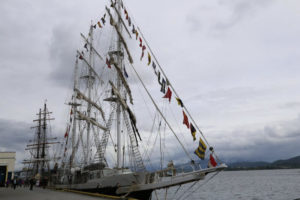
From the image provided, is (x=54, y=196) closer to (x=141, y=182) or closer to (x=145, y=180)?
(x=141, y=182)

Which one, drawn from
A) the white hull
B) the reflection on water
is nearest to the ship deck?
the white hull

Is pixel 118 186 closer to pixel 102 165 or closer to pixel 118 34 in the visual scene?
pixel 102 165

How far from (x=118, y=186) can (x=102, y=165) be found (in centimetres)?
659

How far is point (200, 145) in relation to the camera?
14633mm

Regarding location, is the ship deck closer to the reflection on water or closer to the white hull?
the white hull

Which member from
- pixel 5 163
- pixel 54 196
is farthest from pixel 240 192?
pixel 5 163

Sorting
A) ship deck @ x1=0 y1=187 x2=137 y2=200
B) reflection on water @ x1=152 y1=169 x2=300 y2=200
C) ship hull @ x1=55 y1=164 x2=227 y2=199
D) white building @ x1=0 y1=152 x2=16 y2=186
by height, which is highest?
white building @ x1=0 y1=152 x2=16 y2=186

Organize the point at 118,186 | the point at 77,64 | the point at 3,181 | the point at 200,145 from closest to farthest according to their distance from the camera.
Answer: the point at 200,145 < the point at 118,186 < the point at 3,181 < the point at 77,64

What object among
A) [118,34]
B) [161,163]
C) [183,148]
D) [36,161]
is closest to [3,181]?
[36,161]

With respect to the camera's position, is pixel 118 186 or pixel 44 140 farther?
pixel 44 140

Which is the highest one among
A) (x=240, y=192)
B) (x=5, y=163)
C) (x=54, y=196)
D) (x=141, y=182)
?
(x=5, y=163)

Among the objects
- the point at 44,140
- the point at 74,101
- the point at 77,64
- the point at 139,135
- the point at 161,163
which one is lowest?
the point at 161,163

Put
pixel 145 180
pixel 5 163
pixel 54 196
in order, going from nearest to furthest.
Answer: pixel 54 196
pixel 145 180
pixel 5 163

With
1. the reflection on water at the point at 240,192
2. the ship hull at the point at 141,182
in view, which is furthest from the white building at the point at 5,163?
the reflection on water at the point at 240,192
